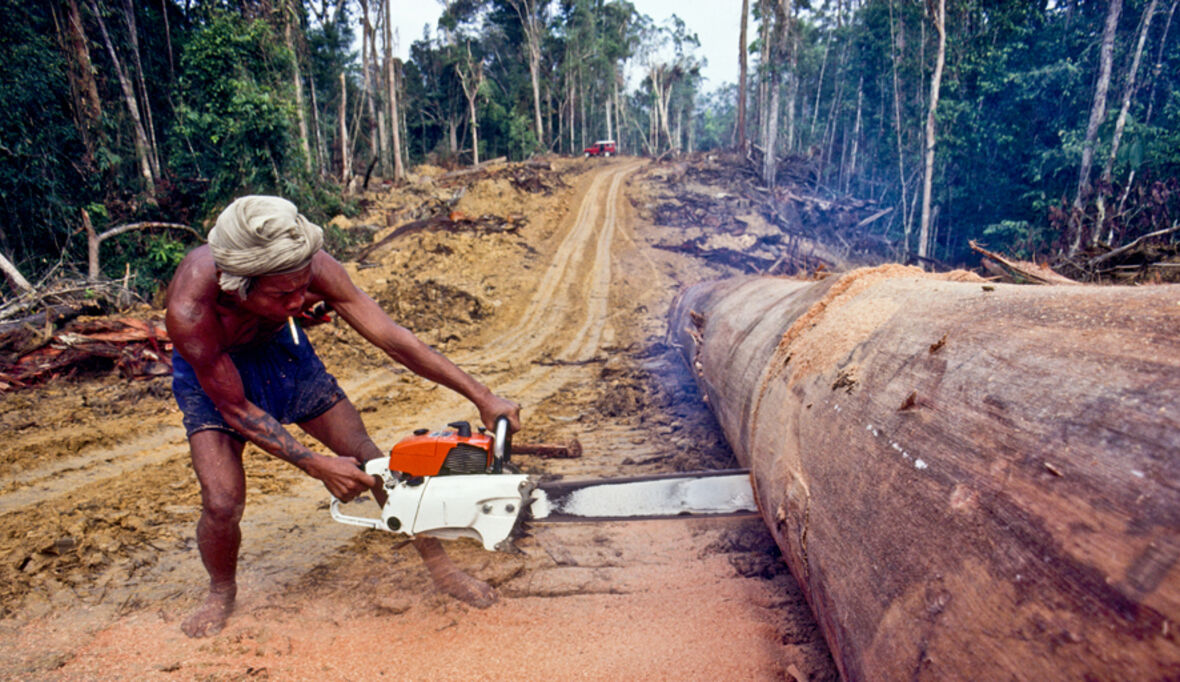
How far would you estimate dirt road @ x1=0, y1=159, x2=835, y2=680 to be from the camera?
1860mm

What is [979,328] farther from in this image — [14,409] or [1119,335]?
[14,409]

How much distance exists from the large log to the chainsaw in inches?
27.2

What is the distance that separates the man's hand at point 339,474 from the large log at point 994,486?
5.19 ft

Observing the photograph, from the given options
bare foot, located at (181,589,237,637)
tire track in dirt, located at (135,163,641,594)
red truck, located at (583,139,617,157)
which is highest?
red truck, located at (583,139,617,157)

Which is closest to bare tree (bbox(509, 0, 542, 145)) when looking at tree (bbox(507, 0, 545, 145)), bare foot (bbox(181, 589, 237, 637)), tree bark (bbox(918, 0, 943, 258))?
tree (bbox(507, 0, 545, 145))

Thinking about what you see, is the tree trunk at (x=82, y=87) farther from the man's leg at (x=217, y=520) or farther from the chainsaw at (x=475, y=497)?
the chainsaw at (x=475, y=497)

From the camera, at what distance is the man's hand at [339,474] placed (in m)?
2.05

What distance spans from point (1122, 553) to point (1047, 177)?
18393mm

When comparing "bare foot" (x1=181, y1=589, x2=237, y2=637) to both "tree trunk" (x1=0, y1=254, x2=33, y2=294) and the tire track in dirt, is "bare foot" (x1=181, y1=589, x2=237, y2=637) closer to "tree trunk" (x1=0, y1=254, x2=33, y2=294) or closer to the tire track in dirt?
the tire track in dirt

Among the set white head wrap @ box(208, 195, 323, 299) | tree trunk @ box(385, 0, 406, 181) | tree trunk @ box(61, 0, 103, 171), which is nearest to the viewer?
white head wrap @ box(208, 195, 323, 299)

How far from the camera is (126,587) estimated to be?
2.42m

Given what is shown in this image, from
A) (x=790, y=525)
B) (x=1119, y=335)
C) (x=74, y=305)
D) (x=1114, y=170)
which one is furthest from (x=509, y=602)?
(x=1114, y=170)

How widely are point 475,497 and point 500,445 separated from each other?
0.73ft

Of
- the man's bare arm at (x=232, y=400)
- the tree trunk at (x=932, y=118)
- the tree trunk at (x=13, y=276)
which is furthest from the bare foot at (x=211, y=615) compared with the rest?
the tree trunk at (x=932, y=118)
